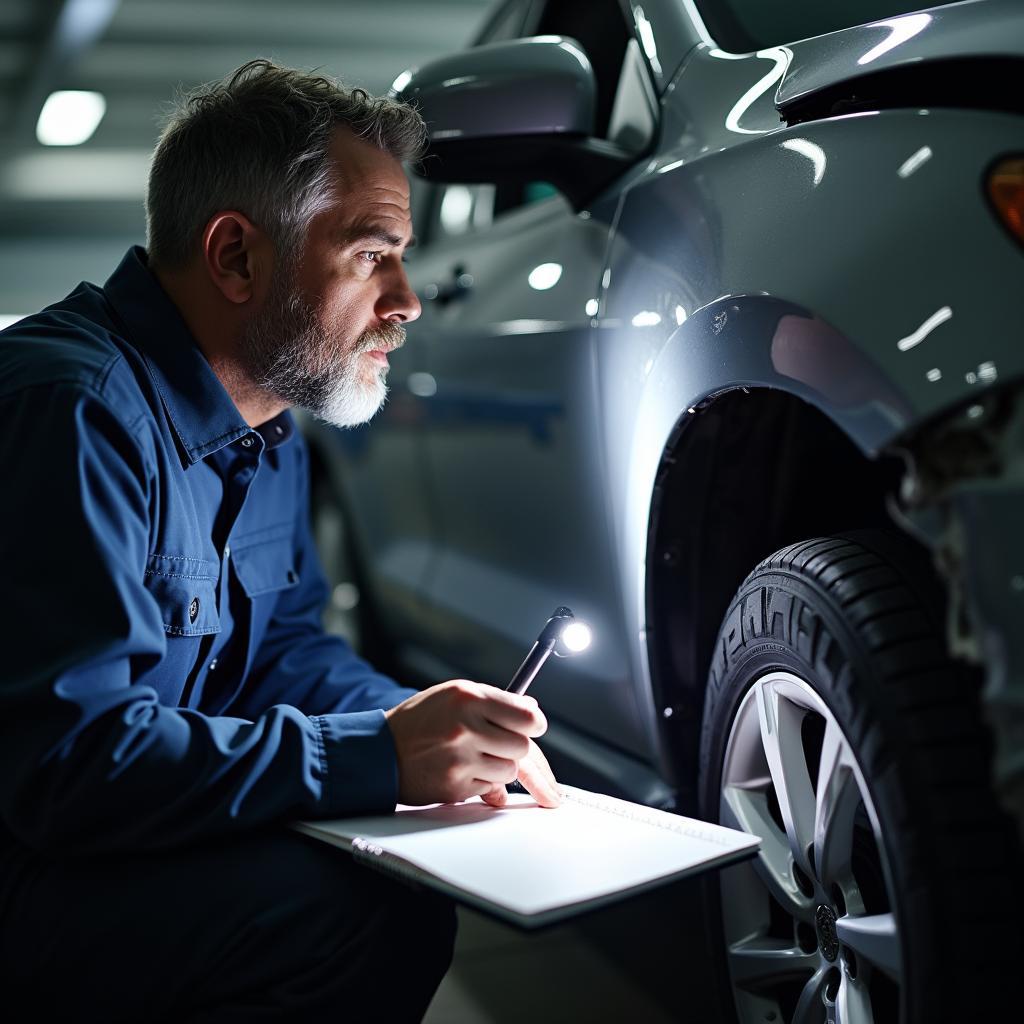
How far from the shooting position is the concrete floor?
5.09 ft

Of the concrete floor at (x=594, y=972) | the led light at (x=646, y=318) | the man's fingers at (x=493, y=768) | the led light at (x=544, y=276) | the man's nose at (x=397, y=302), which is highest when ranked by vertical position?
the led light at (x=544, y=276)

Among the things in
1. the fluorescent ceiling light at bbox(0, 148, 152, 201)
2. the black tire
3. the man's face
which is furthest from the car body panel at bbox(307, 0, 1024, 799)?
the fluorescent ceiling light at bbox(0, 148, 152, 201)

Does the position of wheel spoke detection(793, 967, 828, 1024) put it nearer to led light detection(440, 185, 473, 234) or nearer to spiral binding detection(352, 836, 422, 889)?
spiral binding detection(352, 836, 422, 889)

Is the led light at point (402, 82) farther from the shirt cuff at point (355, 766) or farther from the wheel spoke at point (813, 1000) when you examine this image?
the wheel spoke at point (813, 1000)

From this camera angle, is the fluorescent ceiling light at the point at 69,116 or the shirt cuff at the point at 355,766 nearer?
the shirt cuff at the point at 355,766

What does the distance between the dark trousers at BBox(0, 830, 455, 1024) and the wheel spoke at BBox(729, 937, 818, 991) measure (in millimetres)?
367

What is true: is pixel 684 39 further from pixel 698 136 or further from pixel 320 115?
pixel 320 115

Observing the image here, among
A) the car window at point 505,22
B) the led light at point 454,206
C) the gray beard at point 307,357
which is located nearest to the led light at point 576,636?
the gray beard at point 307,357

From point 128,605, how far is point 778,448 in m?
0.67

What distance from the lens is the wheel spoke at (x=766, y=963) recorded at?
113 cm

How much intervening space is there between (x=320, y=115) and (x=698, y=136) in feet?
1.42

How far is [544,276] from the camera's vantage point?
5.39 ft

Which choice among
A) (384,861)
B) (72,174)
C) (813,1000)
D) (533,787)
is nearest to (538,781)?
(533,787)

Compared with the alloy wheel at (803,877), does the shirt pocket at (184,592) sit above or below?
above
